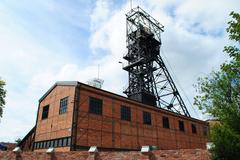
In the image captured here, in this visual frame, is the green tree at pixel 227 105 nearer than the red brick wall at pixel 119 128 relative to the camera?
Yes

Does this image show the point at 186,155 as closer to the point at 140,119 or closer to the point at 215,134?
the point at 215,134

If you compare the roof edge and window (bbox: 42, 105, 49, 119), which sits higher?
the roof edge

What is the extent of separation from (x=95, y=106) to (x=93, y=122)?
1788mm

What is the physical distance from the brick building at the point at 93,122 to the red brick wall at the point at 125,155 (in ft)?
15.3

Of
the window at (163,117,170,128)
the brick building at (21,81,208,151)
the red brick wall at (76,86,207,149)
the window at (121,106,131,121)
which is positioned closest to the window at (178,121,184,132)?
the red brick wall at (76,86,207,149)

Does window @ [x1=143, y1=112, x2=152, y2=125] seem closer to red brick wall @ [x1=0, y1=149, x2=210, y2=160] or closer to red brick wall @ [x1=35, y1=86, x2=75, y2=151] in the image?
red brick wall @ [x1=35, y1=86, x2=75, y2=151]

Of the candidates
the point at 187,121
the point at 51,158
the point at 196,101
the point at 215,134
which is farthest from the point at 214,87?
the point at 187,121

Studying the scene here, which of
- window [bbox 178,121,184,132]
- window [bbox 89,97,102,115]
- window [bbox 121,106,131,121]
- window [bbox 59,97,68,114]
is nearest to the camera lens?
window [bbox 89,97,102,115]

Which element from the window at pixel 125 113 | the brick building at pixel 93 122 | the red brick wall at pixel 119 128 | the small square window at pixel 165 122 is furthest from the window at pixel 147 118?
the small square window at pixel 165 122

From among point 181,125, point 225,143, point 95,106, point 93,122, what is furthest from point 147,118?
point 225,143

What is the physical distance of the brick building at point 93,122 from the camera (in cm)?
2161

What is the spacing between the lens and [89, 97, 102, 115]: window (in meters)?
22.9

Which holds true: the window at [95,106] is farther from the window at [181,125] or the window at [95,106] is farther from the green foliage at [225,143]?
the window at [181,125]

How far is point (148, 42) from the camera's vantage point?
40.7 metres
